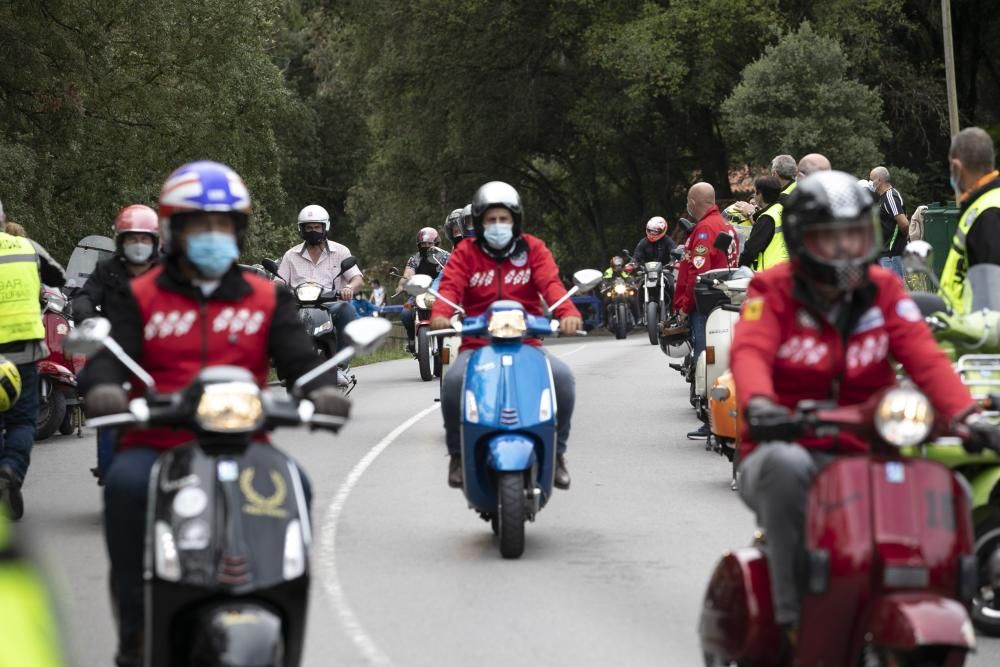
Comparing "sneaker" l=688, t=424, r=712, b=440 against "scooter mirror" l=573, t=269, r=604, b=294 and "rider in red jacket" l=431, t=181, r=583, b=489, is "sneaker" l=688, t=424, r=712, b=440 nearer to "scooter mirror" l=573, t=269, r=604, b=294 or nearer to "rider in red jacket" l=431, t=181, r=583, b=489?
"rider in red jacket" l=431, t=181, r=583, b=489

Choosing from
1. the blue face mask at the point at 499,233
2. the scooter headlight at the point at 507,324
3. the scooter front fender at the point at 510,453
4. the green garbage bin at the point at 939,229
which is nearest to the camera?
the scooter front fender at the point at 510,453

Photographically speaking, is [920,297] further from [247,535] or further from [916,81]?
[916,81]

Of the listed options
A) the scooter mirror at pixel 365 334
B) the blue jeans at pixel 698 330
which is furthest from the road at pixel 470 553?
the scooter mirror at pixel 365 334

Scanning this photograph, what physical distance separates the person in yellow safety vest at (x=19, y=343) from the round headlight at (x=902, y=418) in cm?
726

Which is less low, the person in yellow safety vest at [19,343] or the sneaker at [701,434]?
the person in yellow safety vest at [19,343]

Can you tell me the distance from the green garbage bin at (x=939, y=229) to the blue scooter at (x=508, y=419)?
43.5ft

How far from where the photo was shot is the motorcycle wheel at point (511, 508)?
9.88 m

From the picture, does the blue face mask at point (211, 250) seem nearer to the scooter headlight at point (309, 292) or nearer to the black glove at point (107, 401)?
the black glove at point (107, 401)

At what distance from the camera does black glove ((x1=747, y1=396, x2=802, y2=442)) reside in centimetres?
561

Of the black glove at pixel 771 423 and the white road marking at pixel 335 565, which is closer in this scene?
the black glove at pixel 771 423

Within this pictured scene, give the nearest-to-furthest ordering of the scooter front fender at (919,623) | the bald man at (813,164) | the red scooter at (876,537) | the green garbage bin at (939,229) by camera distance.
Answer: the scooter front fender at (919,623)
the red scooter at (876,537)
the bald man at (813,164)
the green garbage bin at (939,229)

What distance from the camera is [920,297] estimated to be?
7.82m

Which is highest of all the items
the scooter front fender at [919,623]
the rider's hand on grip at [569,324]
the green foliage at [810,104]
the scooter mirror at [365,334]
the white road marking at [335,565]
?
the green foliage at [810,104]

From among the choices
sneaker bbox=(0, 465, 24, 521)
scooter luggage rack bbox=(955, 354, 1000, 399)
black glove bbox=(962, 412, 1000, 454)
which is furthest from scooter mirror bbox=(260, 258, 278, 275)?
black glove bbox=(962, 412, 1000, 454)
